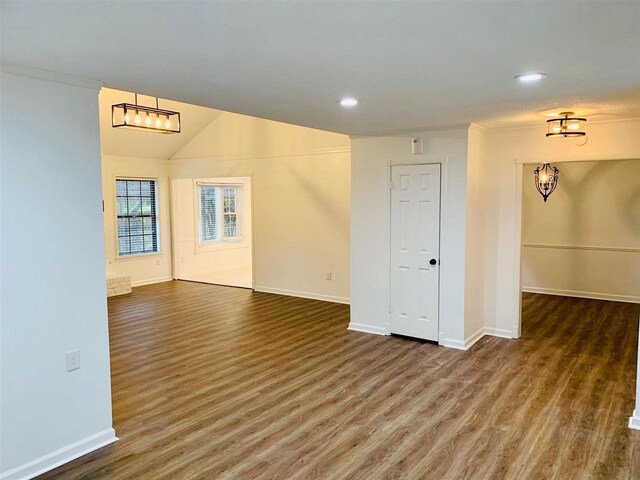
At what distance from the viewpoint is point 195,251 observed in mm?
10195

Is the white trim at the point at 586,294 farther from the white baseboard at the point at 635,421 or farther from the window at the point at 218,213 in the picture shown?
the window at the point at 218,213

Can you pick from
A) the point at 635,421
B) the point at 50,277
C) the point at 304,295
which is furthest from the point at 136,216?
the point at 635,421

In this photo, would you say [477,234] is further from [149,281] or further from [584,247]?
[149,281]

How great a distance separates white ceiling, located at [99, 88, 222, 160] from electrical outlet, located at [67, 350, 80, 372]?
4.91 meters

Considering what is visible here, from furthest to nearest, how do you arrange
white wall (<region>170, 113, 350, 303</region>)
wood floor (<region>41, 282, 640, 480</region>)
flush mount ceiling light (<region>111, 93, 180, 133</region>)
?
1. white wall (<region>170, 113, 350, 303</region>)
2. flush mount ceiling light (<region>111, 93, 180, 133</region>)
3. wood floor (<region>41, 282, 640, 480</region>)

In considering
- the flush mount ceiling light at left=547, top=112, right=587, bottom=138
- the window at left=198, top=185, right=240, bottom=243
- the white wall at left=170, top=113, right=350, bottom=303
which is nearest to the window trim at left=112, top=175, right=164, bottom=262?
the window at left=198, top=185, right=240, bottom=243

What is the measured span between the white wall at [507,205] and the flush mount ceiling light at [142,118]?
13.5ft

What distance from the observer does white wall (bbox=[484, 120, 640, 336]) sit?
516 centimetres

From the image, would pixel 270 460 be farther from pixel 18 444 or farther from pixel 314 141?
pixel 314 141

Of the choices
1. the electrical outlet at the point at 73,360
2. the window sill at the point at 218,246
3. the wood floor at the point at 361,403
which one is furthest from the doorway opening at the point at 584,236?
the window sill at the point at 218,246

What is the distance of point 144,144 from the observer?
8641 mm

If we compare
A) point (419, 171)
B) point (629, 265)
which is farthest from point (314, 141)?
point (629, 265)

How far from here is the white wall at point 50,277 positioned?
2701 millimetres

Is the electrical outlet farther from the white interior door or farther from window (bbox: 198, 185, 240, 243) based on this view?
window (bbox: 198, 185, 240, 243)
